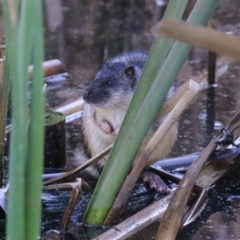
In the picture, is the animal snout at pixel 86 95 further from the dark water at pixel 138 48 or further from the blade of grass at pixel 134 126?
the blade of grass at pixel 134 126

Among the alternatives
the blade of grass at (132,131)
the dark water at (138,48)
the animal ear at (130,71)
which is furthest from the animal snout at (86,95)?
the blade of grass at (132,131)

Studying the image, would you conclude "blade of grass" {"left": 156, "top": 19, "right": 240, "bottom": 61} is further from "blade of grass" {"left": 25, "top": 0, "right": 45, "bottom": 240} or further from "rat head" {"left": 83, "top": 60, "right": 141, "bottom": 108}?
"rat head" {"left": 83, "top": 60, "right": 141, "bottom": 108}

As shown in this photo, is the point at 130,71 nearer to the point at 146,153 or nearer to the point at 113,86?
the point at 113,86

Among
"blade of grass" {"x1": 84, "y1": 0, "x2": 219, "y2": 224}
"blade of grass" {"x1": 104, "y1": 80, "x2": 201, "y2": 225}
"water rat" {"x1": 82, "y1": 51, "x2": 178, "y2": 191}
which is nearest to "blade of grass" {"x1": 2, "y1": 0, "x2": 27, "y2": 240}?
"blade of grass" {"x1": 84, "y1": 0, "x2": 219, "y2": 224}

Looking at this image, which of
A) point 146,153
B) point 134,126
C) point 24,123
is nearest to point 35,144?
point 24,123

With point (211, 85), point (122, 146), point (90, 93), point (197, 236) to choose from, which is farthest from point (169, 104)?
point (211, 85)

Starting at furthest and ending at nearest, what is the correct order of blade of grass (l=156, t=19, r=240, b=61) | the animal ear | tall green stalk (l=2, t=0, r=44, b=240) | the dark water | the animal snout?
1. the animal ear
2. the animal snout
3. the dark water
4. tall green stalk (l=2, t=0, r=44, b=240)
5. blade of grass (l=156, t=19, r=240, b=61)

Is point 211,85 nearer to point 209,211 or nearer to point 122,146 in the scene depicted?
point 209,211

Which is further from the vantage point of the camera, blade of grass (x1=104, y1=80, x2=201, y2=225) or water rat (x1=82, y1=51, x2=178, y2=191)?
water rat (x1=82, y1=51, x2=178, y2=191)
